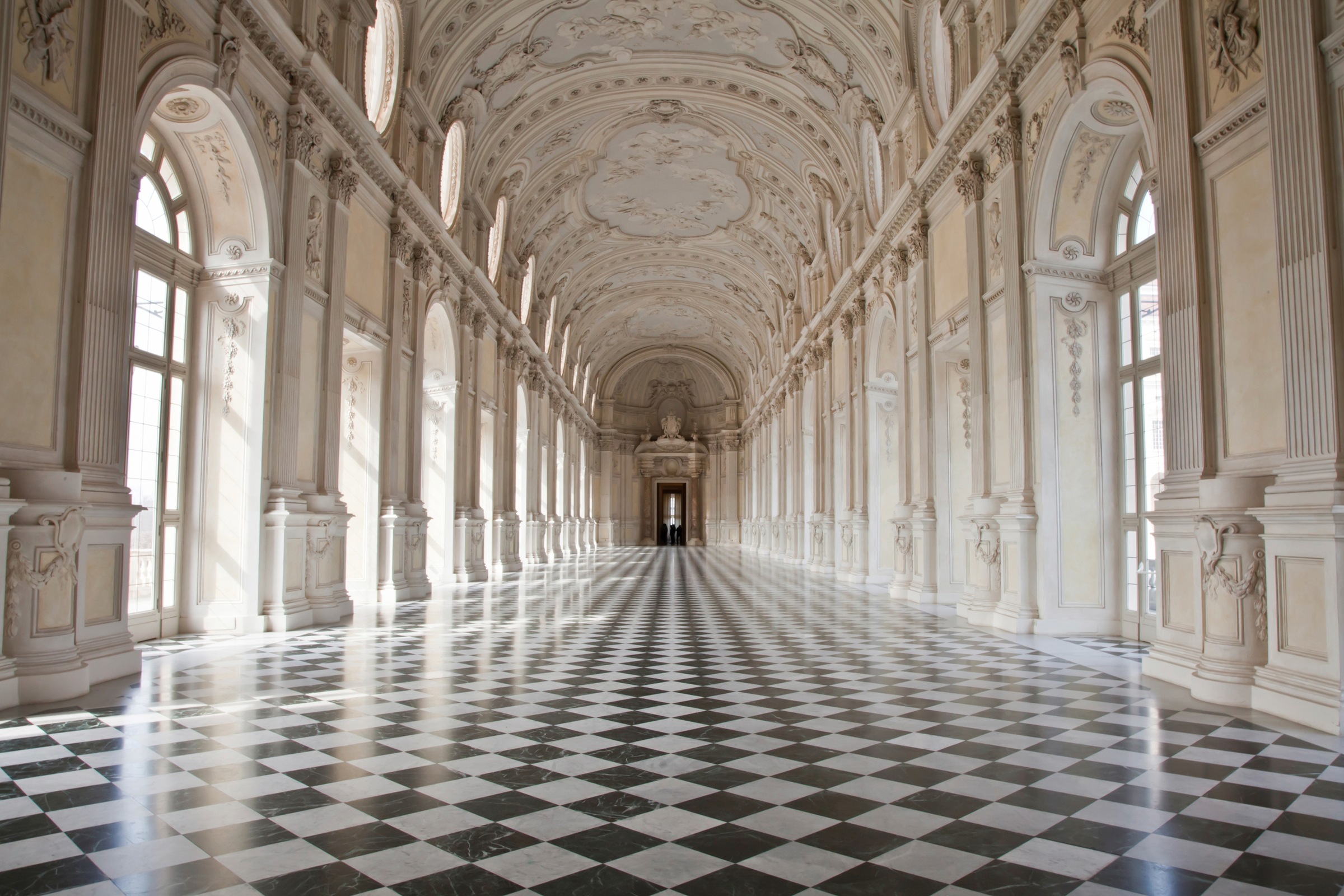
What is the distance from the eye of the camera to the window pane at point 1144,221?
30.8 feet

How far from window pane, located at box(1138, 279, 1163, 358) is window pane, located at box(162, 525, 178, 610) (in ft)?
36.3

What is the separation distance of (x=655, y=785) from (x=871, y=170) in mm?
17047

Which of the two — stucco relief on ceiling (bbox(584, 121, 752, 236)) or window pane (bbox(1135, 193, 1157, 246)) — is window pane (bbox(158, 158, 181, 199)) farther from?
stucco relief on ceiling (bbox(584, 121, 752, 236))

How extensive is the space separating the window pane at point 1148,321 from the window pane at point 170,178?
35.9ft

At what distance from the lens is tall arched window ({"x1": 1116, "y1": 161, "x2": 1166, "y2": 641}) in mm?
9305

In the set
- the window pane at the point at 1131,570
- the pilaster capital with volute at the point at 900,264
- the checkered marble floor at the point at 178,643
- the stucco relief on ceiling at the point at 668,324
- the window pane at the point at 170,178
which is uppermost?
the stucco relief on ceiling at the point at 668,324

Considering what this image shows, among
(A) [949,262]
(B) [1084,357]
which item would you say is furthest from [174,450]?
(A) [949,262]

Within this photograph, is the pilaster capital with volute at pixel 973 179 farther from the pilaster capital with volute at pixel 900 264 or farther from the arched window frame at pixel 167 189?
the arched window frame at pixel 167 189

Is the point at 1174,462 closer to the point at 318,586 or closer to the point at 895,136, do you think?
the point at 318,586

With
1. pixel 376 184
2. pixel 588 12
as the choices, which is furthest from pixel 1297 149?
pixel 588 12

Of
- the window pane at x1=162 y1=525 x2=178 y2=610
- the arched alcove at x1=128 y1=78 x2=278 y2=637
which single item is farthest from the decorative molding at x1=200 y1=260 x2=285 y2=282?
the window pane at x1=162 y1=525 x2=178 y2=610

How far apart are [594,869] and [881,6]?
51.6 feet

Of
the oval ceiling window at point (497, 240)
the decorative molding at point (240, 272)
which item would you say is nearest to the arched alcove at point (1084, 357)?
the decorative molding at point (240, 272)

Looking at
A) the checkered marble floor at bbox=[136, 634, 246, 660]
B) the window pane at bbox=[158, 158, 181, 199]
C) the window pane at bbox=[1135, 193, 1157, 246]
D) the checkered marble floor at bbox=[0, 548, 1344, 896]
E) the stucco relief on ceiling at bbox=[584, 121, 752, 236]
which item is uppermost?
the stucco relief on ceiling at bbox=[584, 121, 752, 236]
